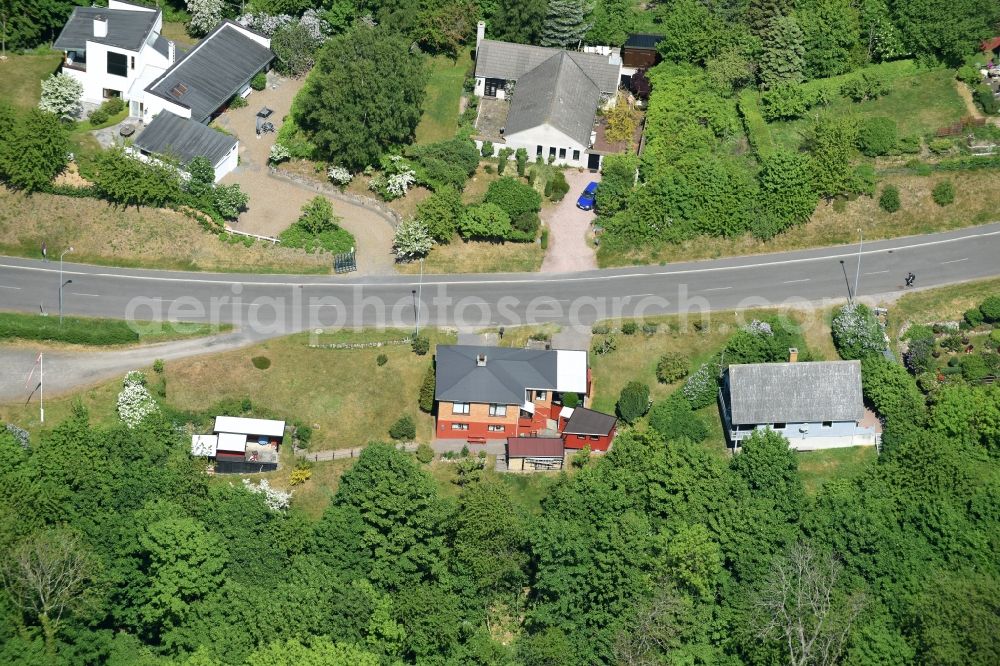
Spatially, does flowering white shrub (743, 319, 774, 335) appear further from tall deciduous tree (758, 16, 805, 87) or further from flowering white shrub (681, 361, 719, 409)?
tall deciduous tree (758, 16, 805, 87)

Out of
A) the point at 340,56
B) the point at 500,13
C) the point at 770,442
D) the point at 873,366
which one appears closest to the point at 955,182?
the point at 873,366

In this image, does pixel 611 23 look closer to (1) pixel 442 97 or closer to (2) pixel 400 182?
(1) pixel 442 97

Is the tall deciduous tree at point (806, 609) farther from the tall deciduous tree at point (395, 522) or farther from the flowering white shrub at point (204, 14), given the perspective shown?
the flowering white shrub at point (204, 14)

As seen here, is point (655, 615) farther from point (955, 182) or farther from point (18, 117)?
point (18, 117)

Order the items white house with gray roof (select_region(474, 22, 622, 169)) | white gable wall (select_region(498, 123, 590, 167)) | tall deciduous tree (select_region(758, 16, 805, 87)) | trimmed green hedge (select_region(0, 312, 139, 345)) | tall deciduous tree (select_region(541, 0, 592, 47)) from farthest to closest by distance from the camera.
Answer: tall deciduous tree (select_region(541, 0, 592, 47)), tall deciduous tree (select_region(758, 16, 805, 87)), white house with gray roof (select_region(474, 22, 622, 169)), white gable wall (select_region(498, 123, 590, 167)), trimmed green hedge (select_region(0, 312, 139, 345))

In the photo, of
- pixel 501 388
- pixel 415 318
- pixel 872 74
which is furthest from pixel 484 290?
pixel 872 74

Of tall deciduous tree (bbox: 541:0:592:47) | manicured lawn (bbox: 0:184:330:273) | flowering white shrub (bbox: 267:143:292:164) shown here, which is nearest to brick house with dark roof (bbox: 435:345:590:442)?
manicured lawn (bbox: 0:184:330:273)
